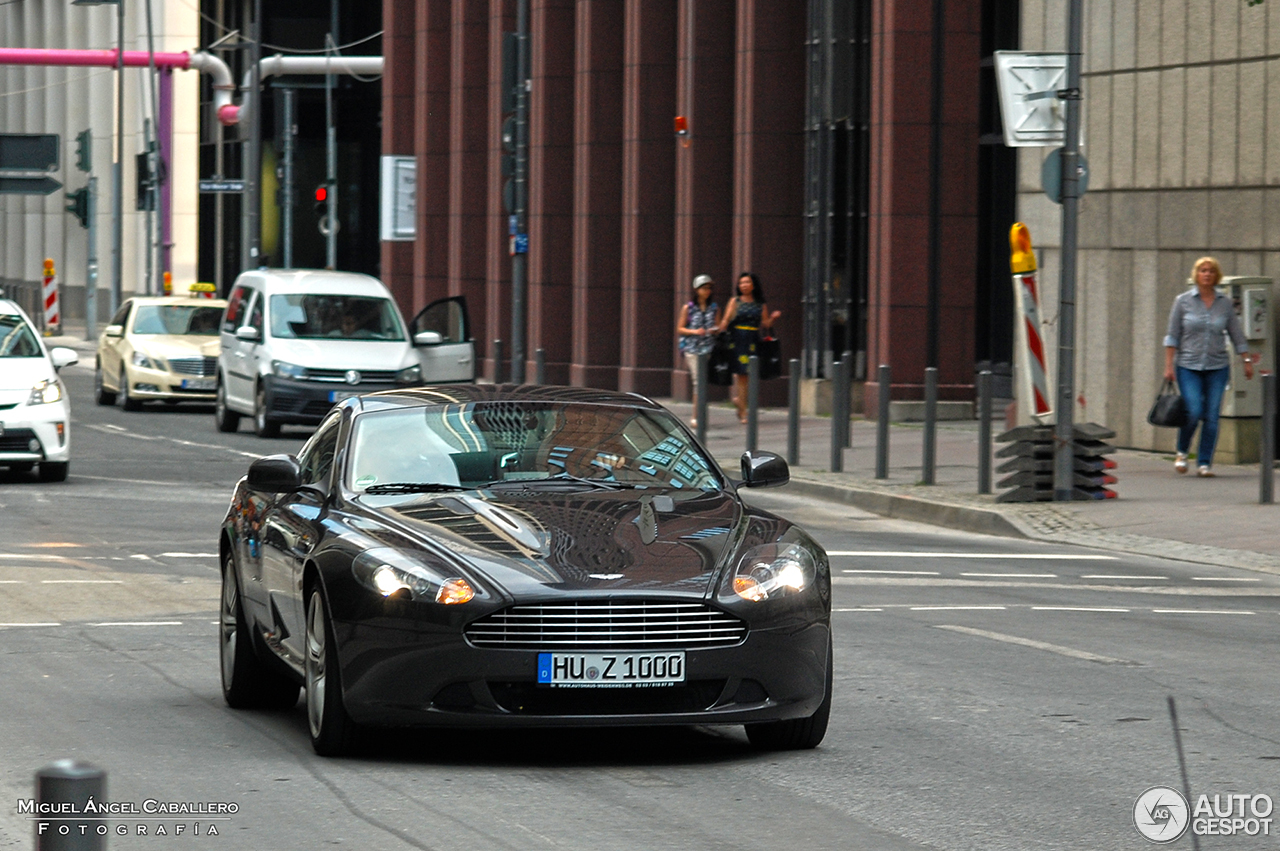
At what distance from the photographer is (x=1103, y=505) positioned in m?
17.8

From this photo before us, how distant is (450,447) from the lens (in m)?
8.54

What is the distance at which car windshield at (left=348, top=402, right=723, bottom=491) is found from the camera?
27.6ft

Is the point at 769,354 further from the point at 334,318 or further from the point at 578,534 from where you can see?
the point at 578,534

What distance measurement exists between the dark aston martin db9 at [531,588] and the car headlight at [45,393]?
1207 cm

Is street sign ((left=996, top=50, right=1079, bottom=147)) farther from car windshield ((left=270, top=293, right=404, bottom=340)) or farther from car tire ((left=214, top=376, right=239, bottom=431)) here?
car tire ((left=214, top=376, right=239, bottom=431))

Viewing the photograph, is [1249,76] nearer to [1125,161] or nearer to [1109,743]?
[1125,161]

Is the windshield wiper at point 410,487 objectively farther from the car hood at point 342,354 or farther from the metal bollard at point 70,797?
the car hood at point 342,354

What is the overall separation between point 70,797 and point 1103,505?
590 inches

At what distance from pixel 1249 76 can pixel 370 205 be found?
160ft

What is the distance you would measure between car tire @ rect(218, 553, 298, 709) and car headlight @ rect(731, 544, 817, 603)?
2.11m

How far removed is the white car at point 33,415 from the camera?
20047mm

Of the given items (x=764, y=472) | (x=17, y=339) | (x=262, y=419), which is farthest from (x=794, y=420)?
(x=764, y=472)

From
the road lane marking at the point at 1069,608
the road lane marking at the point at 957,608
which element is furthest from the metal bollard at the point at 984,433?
the road lane marking at the point at 957,608

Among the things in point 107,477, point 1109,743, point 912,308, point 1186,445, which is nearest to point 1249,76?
point 1186,445
